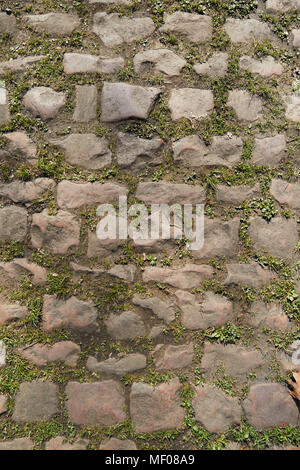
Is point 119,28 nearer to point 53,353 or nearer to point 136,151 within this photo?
point 136,151

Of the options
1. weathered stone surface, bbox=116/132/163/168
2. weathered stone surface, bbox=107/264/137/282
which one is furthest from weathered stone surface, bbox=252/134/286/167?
weathered stone surface, bbox=107/264/137/282

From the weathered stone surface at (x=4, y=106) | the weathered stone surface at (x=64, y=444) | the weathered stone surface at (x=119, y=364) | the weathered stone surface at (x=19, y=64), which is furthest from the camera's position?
the weathered stone surface at (x=19, y=64)

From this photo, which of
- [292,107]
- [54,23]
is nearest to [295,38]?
[292,107]

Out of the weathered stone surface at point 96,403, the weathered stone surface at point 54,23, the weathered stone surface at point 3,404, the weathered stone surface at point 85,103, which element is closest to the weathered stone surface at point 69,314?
the weathered stone surface at point 96,403

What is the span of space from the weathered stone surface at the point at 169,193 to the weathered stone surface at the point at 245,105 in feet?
2.09

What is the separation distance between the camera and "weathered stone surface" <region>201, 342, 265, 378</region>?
2578 millimetres

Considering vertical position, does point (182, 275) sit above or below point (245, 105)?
below

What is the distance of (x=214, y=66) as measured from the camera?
3.14 m

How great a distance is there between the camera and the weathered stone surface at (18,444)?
2451mm

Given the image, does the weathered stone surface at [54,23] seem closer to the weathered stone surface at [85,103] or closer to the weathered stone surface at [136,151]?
the weathered stone surface at [85,103]

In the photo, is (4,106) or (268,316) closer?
(268,316)

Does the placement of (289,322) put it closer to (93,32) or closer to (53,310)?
(53,310)

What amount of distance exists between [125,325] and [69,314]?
345 mm
